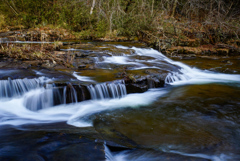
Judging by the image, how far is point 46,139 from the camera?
2.84m

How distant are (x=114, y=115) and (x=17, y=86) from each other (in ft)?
9.22

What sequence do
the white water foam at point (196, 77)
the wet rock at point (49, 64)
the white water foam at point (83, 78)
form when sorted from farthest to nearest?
the white water foam at point (196, 77)
the wet rock at point (49, 64)
the white water foam at point (83, 78)

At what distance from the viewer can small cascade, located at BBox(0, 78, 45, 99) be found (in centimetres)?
516

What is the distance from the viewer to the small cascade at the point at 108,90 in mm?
5613

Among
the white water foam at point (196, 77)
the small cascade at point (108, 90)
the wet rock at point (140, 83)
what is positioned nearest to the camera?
the small cascade at point (108, 90)

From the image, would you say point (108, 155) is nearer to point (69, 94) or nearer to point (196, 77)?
point (69, 94)

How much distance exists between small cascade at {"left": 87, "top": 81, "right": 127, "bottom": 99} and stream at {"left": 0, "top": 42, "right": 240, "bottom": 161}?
0.7 inches

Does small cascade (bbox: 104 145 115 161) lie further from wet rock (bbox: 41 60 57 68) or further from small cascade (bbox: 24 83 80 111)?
wet rock (bbox: 41 60 57 68)

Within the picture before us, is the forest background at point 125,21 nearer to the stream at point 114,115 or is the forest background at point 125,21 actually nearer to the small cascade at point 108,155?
the stream at point 114,115

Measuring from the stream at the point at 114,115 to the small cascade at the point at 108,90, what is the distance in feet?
0.06

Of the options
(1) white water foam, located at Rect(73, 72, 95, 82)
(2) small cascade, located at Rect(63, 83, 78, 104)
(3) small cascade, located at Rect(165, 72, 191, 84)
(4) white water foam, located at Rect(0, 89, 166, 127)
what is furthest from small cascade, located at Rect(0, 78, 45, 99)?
(3) small cascade, located at Rect(165, 72, 191, 84)

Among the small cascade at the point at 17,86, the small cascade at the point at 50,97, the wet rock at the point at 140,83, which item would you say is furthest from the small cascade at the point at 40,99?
the wet rock at the point at 140,83

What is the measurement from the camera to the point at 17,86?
5305 mm

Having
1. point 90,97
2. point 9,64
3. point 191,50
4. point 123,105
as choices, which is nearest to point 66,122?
point 90,97
